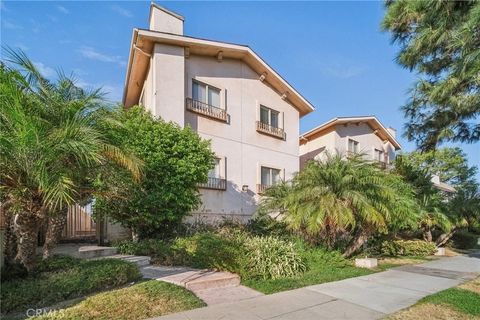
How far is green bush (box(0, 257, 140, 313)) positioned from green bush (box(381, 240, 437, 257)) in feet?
37.4

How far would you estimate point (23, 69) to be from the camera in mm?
5480

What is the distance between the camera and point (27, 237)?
5738 mm

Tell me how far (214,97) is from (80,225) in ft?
25.0

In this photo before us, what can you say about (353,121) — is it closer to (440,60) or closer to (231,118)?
(231,118)

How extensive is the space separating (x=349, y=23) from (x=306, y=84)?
7.83 metres

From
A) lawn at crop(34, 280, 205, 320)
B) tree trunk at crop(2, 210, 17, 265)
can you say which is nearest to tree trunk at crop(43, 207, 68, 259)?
tree trunk at crop(2, 210, 17, 265)

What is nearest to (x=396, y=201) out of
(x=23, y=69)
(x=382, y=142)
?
(x=23, y=69)

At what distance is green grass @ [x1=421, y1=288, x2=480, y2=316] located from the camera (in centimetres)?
629

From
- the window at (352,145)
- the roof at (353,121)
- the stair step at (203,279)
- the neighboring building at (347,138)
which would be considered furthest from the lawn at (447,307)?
the window at (352,145)

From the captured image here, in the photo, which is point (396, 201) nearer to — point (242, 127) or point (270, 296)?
point (270, 296)

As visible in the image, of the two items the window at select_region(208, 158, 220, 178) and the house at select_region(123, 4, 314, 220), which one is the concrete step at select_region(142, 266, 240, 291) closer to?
the house at select_region(123, 4, 314, 220)

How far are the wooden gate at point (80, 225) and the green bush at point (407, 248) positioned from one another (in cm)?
1223

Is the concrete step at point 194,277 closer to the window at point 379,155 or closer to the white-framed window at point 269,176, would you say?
the white-framed window at point 269,176

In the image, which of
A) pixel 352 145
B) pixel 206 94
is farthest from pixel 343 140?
pixel 206 94
